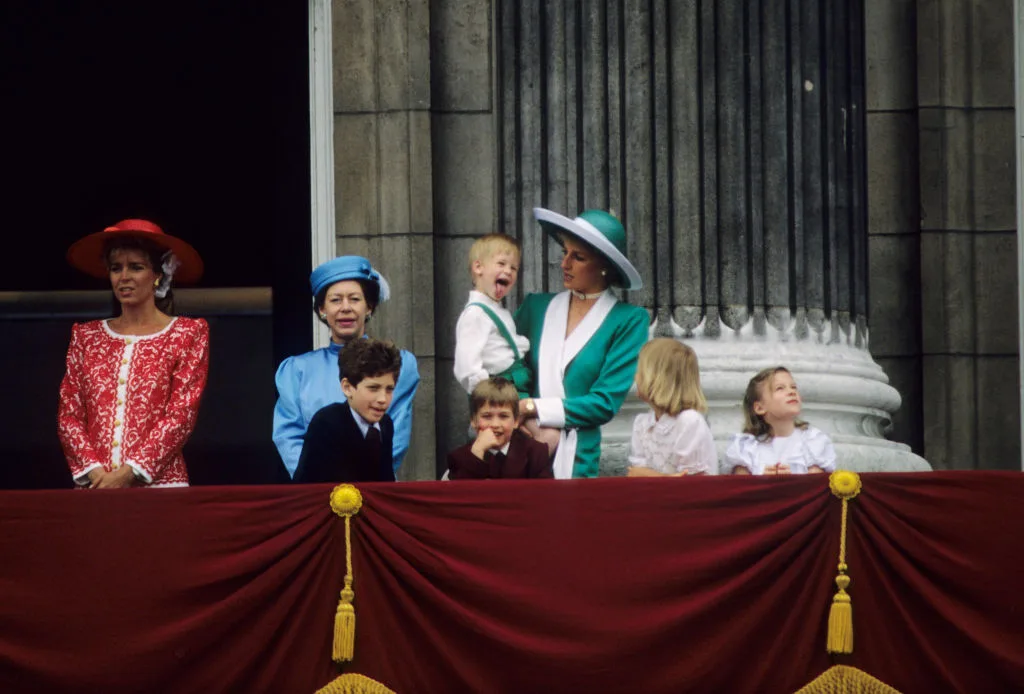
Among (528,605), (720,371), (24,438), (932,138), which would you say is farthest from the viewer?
(24,438)

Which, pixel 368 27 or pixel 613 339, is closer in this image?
pixel 613 339

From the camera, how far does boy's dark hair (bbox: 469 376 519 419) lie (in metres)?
8.95

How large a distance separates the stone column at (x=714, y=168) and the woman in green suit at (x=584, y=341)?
5.39 feet

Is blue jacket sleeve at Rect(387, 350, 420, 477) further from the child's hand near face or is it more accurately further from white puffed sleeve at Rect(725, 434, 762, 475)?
white puffed sleeve at Rect(725, 434, 762, 475)

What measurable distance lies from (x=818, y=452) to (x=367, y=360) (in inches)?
78.5

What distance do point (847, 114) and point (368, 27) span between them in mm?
2602

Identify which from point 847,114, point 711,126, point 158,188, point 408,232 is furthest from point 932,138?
point 158,188

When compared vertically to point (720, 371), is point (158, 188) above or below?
above

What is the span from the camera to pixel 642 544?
840 centimetres

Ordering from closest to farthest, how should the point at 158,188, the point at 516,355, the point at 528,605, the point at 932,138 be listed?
the point at 528,605 → the point at 516,355 → the point at 932,138 → the point at 158,188

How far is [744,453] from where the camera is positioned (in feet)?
31.3

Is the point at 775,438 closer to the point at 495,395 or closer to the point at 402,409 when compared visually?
the point at 495,395

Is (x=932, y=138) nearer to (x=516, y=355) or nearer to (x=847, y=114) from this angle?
(x=847, y=114)

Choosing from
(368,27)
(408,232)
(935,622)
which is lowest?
(935,622)
